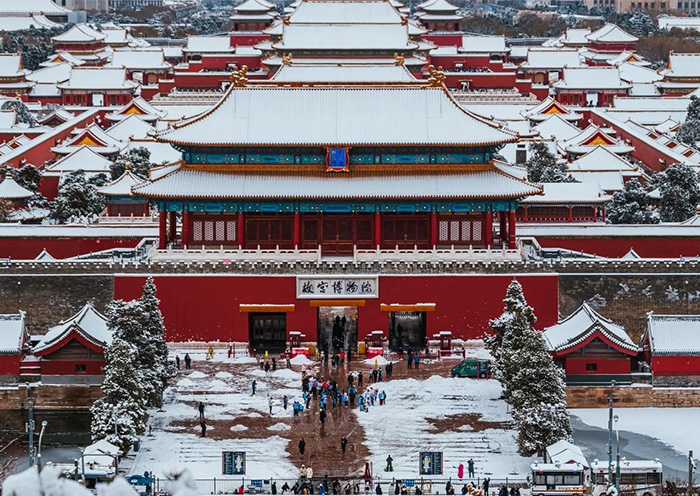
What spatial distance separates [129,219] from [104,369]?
20913mm

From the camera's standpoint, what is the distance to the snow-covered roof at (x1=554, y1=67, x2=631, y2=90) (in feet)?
335

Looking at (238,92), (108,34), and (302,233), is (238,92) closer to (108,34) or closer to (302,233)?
(302,233)

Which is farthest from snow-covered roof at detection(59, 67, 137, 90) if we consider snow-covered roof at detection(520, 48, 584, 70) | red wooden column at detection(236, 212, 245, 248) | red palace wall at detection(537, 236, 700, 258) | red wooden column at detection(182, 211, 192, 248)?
red wooden column at detection(236, 212, 245, 248)

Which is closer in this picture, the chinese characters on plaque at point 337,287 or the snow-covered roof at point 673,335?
the snow-covered roof at point 673,335

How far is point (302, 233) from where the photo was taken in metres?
53.0

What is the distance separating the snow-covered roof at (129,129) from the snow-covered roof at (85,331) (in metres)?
36.3

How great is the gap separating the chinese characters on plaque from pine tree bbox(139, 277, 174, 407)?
6.92 m

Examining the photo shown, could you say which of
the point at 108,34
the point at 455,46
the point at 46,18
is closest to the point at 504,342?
the point at 455,46

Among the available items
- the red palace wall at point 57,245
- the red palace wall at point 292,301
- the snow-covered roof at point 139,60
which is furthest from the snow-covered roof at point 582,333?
the snow-covered roof at point 139,60

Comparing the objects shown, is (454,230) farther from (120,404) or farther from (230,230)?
(120,404)

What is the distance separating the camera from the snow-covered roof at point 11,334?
44.8 meters

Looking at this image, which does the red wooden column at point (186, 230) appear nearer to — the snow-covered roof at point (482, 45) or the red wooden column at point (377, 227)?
the red wooden column at point (377, 227)

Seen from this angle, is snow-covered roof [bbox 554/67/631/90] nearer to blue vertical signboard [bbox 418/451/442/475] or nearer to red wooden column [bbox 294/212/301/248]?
red wooden column [bbox 294/212/301/248]

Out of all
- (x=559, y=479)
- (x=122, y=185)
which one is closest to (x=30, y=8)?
(x=122, y=185)
